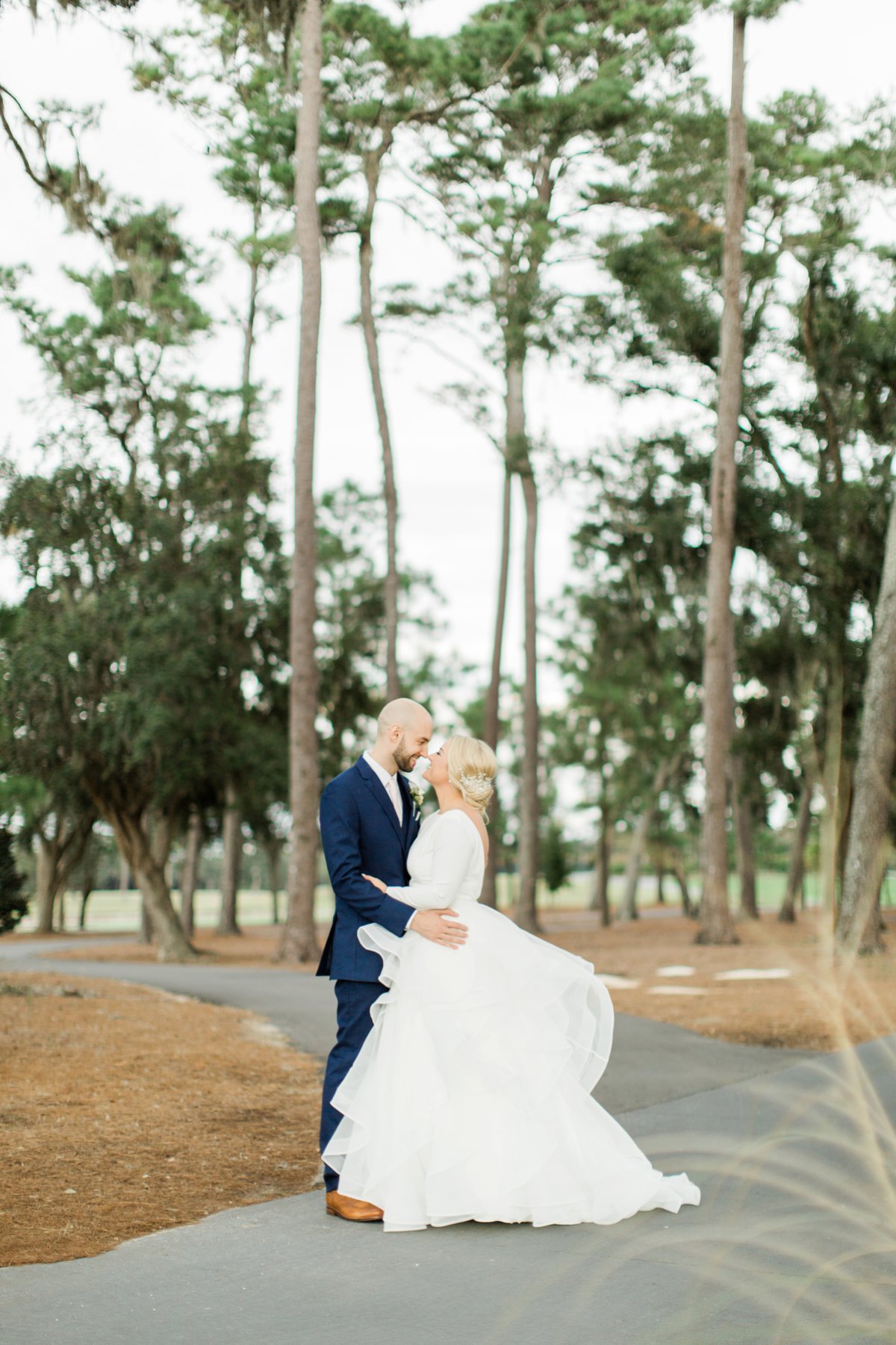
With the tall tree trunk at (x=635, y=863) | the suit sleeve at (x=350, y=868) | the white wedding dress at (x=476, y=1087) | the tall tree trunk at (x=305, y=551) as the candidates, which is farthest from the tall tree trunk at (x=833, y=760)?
the suit sleeve at (x=350, y=868)

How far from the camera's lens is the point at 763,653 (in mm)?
32844

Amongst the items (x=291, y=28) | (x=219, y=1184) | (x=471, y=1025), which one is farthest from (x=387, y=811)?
(x=291, y=28)

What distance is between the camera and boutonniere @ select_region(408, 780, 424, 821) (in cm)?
607

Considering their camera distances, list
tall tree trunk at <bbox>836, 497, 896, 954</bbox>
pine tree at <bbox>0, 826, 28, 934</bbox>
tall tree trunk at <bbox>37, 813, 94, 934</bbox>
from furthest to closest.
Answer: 1. tall tree trunk at <bbox>37, 813, 94, 934</bbox>
2. tall tree trunk at <bbox>836, 497, 896, 954</bbox>
3. pine tree at <bbox>0, 826, 28, 934</bbox>

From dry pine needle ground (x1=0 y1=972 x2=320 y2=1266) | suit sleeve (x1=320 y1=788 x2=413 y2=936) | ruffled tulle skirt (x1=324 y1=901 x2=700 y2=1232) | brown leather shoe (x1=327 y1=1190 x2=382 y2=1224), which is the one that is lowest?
dry pine needle ground (x1=0 y1=972 x2=320 y2=1266)

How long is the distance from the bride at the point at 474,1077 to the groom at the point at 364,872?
0.07 meters

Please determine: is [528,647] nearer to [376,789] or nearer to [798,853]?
[798,853]

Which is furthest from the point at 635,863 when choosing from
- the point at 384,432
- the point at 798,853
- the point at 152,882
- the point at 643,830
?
the point at 152,882

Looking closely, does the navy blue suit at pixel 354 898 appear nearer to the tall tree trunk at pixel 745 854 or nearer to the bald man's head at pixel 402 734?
the bald man's head at pixel 402 734

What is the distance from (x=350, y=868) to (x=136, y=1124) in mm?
2663

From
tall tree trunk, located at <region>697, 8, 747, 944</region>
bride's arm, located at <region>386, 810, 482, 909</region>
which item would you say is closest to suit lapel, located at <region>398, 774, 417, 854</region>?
bride's arm, located at <region>386, 810, 482, 909</region>

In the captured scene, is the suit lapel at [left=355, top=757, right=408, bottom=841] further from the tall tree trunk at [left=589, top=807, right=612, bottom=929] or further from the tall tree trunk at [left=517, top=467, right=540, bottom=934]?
the tall tree trunk at [left=589, top=807, right=612, bottom=929]

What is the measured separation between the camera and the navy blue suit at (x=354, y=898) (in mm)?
5605

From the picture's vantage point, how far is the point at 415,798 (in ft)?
20.1
